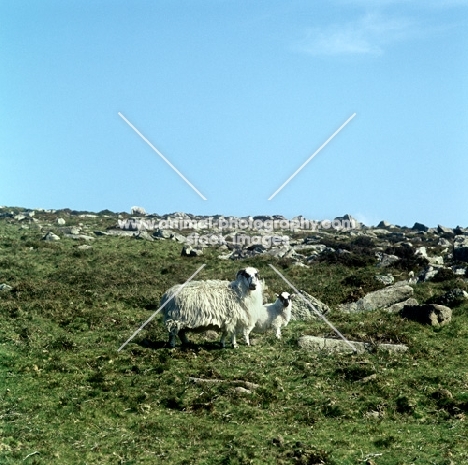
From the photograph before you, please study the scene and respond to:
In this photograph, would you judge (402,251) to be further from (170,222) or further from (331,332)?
(170,222)

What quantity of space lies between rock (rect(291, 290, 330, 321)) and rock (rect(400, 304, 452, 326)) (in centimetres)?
277

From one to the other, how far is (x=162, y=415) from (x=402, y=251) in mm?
29518

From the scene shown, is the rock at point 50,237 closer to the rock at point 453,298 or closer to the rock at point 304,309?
the rock at point 304,309

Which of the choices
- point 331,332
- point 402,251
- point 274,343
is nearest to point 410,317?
point 331,332

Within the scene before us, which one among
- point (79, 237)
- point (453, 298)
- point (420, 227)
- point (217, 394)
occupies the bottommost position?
point (217, 394)

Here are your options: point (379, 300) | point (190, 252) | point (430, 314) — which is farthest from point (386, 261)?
point (430, 314)

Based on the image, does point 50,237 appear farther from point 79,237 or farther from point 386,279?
point 386,279

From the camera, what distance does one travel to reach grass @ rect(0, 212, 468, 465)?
11.8 meters

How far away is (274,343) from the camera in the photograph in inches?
740

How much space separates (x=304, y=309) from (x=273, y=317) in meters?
3.02

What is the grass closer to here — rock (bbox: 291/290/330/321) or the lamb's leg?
the lamb's leg

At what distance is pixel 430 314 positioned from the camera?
20562mm

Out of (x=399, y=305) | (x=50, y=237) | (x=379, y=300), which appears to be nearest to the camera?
(x=399, y=305)

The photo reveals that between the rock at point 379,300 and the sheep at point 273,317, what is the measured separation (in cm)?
403
